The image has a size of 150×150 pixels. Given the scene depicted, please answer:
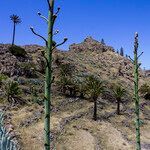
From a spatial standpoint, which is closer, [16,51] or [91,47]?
[16,51]

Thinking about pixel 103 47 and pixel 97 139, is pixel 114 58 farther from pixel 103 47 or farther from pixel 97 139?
pixel 97 139

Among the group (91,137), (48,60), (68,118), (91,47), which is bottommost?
(91,137)

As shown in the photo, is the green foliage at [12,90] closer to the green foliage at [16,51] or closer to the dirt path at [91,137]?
the dirt path at [91,137]

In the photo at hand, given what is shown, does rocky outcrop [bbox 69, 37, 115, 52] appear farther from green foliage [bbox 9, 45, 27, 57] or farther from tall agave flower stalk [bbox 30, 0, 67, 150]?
tall agave flower stalk [bbox 30, 0, 67, 150]

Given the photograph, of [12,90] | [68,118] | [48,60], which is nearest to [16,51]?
[12,90]

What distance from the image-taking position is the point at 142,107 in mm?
72250

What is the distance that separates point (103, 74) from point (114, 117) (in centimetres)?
3036

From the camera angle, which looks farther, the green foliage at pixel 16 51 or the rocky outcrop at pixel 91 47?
the rocky outcrop at pixel 91 47

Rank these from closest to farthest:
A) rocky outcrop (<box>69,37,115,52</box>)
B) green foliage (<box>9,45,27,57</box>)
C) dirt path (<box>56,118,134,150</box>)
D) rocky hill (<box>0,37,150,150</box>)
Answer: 1. dirt path (<box>56,118,134,150</box>)
2. rocky hill (<box>0,37,150,150</box>)
3. green foliage (<box>9,45,27,57</box>)
4. rocky outcrop (<box>69,37,115,52</box>)

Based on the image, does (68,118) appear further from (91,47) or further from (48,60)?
(91,47)

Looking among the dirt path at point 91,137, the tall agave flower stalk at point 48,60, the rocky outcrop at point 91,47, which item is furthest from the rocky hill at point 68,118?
the rocky outcrop at point 91,47

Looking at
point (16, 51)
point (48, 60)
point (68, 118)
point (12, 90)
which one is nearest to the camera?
point (48, 60)

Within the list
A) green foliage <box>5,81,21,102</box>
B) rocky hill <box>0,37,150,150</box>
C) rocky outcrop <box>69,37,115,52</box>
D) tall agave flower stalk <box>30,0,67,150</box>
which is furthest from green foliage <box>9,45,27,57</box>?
tall agave flower stalk <box>30,0,67,150</box>

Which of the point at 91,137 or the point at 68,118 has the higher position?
the point at 68,118
